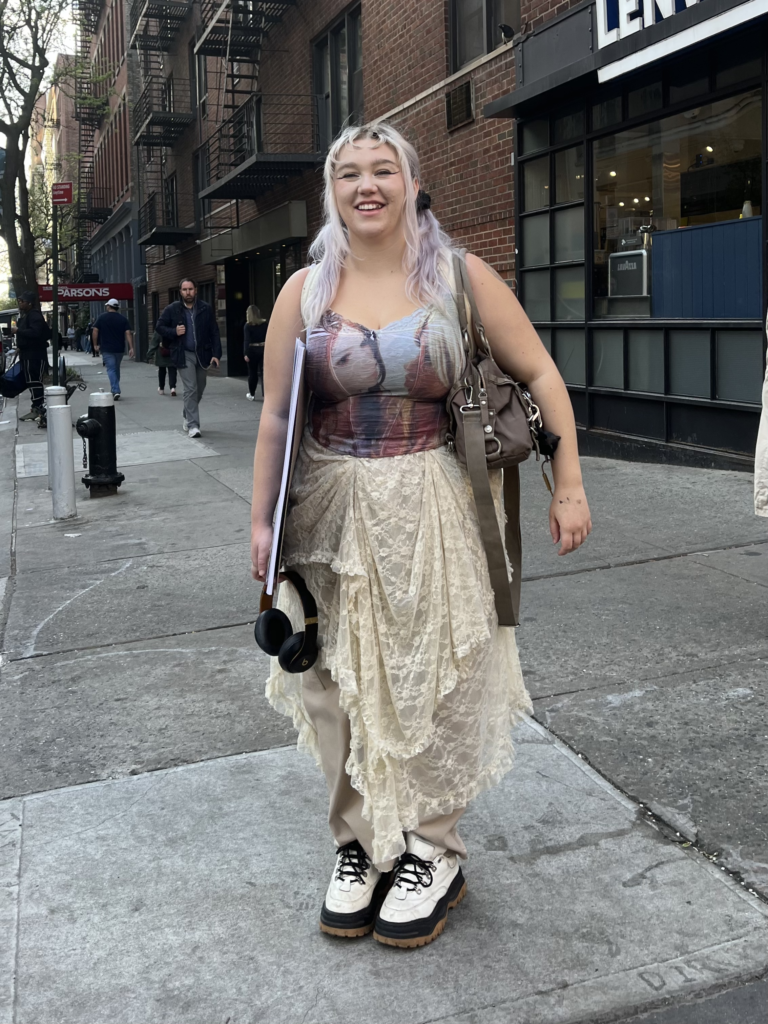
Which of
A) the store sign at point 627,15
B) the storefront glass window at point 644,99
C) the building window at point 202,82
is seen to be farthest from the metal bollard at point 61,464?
the building window at point 202,82

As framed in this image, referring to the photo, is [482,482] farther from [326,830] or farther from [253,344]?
[253,344]

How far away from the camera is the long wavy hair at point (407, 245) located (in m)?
2.66

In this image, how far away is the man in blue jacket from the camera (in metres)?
13.1

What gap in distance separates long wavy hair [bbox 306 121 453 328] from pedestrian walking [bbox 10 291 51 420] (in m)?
15.6

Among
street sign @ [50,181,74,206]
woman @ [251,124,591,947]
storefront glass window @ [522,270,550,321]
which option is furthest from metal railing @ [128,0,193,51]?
woman @ [251,124,591,947]

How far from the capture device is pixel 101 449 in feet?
31.0

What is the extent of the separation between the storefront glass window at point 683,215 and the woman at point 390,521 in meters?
6.46

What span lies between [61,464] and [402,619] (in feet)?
21.3

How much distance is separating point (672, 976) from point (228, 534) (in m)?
5.59

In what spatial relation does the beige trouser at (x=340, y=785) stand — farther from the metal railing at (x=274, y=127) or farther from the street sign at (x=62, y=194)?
the metal railing at (x=274, y=127)

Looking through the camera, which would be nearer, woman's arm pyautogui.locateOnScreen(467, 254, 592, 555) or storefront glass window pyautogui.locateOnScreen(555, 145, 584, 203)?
woman's arm pyautogui.locateOnScreen(467, 254, 592, 555)

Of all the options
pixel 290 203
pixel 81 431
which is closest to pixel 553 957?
pixel 81 431

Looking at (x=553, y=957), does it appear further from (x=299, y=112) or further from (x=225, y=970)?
(x=299, y=112)

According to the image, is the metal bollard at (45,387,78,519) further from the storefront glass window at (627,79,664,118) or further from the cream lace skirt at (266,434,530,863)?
the cream lace skirt at (266,434,530,863)
